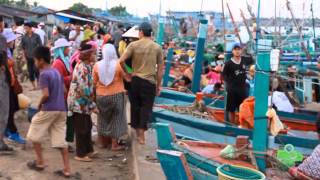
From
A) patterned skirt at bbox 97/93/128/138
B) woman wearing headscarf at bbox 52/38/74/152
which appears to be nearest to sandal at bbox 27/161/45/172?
woman wearing headscarf at bbox 52/38/74/152

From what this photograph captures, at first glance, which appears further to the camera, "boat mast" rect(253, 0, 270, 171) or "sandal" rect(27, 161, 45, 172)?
"sandal" rect(27, 161, 45, 172)

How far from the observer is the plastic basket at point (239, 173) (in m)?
3.68

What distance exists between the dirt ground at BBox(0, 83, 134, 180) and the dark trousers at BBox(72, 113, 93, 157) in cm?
17

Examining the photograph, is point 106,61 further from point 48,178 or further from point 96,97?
point 48,178

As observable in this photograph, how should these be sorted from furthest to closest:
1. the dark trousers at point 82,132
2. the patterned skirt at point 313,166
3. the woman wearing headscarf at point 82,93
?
the dark trousers at point 82,132 → the woman wearing headscarf at point 82,93 → the patterned skirt at point 313,166

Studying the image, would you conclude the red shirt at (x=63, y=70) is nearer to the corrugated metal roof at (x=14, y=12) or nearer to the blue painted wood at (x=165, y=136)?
the blue painted wood at (x=165, y=136)

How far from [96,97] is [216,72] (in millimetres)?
5681

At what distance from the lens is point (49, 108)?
5117 mm

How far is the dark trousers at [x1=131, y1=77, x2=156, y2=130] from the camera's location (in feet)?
20.4

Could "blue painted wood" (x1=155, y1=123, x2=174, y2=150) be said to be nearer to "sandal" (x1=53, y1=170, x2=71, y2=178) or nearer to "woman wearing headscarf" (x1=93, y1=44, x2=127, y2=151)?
"sandal" (x1=53, y1=170, x2=71, y2=178)

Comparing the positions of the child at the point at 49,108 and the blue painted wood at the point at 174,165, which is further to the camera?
the child at the point at 49,108

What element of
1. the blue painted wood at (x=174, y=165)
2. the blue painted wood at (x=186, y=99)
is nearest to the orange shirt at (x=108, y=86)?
the blue painted wood at (x=174, y=165)

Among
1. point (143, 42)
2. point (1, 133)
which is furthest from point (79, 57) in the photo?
point (1, 133)

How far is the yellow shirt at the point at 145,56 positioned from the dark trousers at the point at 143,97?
8 centimetres
